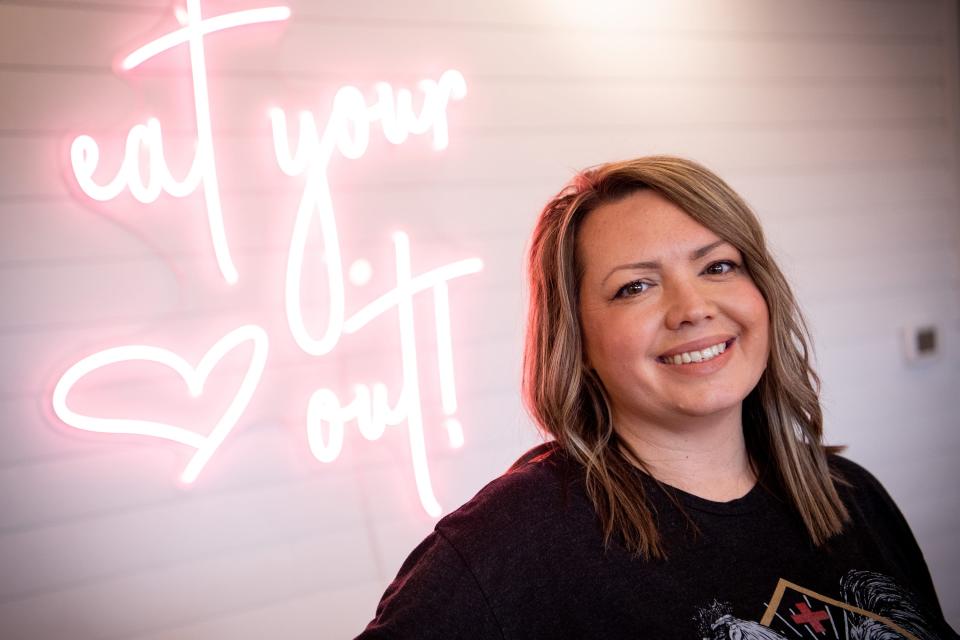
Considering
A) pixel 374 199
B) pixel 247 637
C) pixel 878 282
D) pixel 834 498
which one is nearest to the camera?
pixel 834 498

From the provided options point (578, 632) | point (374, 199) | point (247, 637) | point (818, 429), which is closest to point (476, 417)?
point (374, 199)

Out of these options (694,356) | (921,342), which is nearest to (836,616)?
(694,356)

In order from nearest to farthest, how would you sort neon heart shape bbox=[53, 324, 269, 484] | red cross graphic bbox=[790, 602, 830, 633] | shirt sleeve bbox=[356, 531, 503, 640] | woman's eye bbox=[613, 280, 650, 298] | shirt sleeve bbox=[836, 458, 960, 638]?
shirt sleeve bbox=[356, 531, 503, 640] < red cross graphic bbox=[790, 602, 830, 633] < woman's eye bbox=[613, 280, 650, 298] < shirt sleeve bbox=[836, 458, 960, 638] < neon heart shape bbox=[53, 324, 269, 484]

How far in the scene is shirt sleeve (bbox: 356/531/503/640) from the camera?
111 cm

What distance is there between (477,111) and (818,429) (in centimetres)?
151

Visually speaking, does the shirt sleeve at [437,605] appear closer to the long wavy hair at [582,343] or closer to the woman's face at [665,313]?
the long wavy hair at [582,343]

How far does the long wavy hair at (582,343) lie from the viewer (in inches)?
53.1

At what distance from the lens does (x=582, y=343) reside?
1412 millimetres

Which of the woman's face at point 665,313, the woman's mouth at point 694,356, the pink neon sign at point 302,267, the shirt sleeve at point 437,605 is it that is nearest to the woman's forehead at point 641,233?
the woman's face at point 665,313

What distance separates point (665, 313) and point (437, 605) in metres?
0.57

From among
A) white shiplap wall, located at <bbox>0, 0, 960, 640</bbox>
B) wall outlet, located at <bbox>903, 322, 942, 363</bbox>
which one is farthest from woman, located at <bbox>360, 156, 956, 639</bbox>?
wall outlet, located at <bbox>903, 322, 942, 363</bbox>

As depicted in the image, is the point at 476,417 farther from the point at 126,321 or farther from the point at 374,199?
the point at 126,321

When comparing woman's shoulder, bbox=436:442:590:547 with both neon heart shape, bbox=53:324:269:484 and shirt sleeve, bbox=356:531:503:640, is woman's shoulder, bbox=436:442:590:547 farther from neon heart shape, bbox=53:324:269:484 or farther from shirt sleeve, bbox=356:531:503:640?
neon heart shape, bbox=53:324:269:484

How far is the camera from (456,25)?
2582 millimetres
